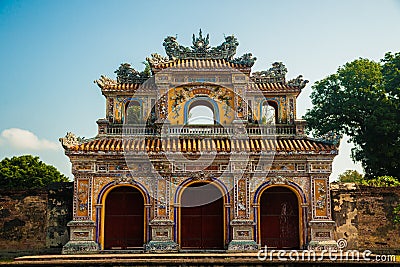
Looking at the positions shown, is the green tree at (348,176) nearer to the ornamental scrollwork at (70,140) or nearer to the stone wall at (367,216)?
the stone wall at (367,216)

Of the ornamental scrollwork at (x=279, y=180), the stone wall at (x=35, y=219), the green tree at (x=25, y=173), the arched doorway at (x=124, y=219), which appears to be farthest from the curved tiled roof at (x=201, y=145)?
the green tree at (x=25, y=173)

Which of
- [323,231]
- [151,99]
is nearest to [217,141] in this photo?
[151,99]

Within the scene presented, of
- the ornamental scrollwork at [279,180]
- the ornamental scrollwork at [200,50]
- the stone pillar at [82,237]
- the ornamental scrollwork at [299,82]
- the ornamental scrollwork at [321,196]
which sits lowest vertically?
the stone pillar at [82,237]

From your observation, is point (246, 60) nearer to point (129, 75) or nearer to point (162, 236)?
→ point (129, 75)

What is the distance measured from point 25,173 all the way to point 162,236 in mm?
20017

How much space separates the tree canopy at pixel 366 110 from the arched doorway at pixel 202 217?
1306cm

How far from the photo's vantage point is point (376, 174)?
31891 mm

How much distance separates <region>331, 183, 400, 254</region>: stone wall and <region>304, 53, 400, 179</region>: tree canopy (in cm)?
843

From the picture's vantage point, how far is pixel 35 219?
72.7 feet

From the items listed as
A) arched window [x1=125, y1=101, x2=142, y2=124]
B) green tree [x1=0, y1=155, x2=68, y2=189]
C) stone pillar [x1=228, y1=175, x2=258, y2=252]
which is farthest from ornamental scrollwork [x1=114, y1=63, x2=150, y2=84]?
green tree [x1=0, y1=155, x2=68, y2=189]

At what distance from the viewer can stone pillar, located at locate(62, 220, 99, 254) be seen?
65.9 ft

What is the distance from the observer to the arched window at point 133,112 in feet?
75.8

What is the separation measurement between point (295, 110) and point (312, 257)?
7772 millimetres

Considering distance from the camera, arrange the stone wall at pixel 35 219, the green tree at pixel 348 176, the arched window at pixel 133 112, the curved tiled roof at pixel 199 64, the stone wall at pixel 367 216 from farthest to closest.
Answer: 1. the green tree at pixel 348 176
2. the arched window at pixel 133 112
3. the curved tiled roof at pixel 199 64
4. the stone wall at pixel 367 216
5. the stone wall at pixel 35 219
